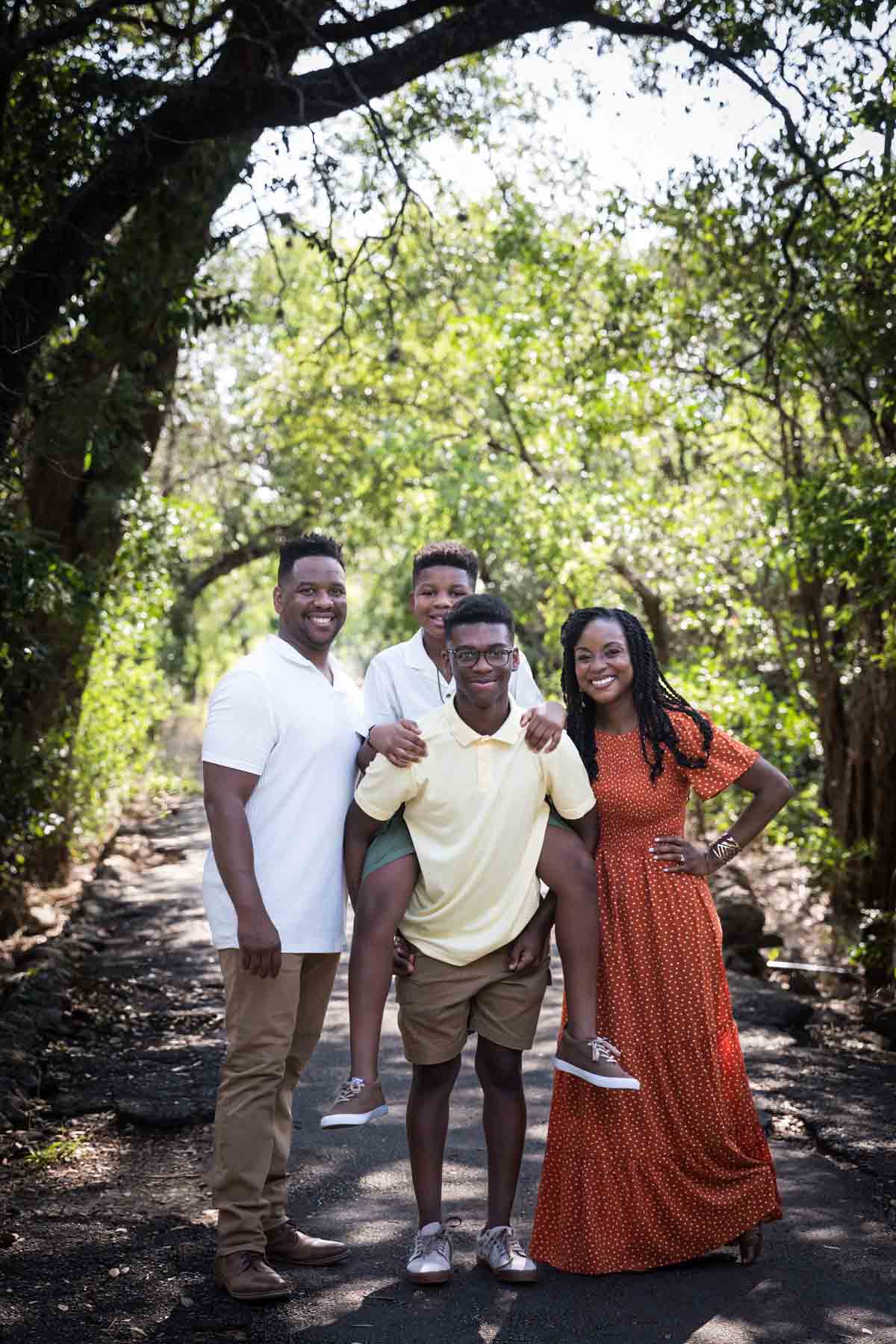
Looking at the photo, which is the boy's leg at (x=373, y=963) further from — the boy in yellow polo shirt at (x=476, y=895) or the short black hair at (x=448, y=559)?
the short black hair at (x=448, y=559)

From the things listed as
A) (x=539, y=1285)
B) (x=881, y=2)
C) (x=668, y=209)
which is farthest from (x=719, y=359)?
(x=539, y=1285)

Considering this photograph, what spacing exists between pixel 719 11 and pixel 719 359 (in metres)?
4.74

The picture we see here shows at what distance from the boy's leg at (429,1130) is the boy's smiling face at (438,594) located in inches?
60.7

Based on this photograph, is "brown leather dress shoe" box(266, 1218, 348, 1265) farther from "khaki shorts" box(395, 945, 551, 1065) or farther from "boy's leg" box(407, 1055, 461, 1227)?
"khaki shorts" box(395, 945, 551, 1065)

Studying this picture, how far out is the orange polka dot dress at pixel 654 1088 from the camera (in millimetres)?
4578

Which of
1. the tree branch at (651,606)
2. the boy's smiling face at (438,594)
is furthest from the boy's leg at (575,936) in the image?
the tree branch at (651,606)

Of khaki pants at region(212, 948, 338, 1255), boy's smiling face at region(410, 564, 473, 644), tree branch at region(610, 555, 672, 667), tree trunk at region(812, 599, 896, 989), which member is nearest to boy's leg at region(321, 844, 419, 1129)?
khaki pants at region(212, 948, 338, 1255)

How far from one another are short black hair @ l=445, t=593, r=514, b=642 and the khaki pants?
47.2 inches

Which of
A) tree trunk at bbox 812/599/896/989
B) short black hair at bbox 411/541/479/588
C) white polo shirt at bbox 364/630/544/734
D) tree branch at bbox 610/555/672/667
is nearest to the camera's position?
white polo shirt at bbox 364/630/544/734

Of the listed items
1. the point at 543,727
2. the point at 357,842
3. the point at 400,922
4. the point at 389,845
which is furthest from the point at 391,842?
the point at 543,727

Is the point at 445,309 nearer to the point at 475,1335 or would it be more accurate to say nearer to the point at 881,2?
the point at 881,2

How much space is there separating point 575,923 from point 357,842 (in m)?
0.75

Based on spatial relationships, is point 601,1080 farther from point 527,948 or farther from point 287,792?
point 287,792

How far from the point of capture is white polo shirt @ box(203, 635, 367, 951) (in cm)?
453
